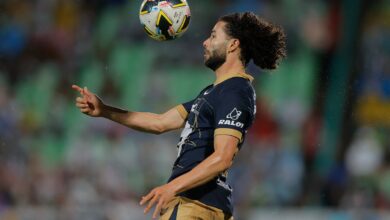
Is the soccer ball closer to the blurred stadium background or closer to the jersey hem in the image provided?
the jersey hem

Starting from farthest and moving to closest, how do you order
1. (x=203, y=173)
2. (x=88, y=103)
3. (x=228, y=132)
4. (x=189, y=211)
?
(x=88, y=103) → (x=189, y=211) → (x=228, y=132) → (x=203, y=173)

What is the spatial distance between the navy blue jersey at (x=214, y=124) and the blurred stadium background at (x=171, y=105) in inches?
193

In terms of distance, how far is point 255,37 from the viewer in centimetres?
524

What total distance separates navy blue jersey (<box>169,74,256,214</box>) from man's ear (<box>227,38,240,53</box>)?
8.6 inches

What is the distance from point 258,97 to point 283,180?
118 centimetres

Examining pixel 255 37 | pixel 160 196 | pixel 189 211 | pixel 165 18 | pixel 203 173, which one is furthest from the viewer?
pixel 165 18

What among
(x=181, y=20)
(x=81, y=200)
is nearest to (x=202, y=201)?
(x=181, y=20)

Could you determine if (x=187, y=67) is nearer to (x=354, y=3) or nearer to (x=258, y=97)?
(x=258, y=97)

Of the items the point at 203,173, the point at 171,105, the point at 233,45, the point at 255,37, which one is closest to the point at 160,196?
the point at 203,173

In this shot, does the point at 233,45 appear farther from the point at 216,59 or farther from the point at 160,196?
the point at 160,196

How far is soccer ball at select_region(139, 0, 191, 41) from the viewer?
A: 18.6ft

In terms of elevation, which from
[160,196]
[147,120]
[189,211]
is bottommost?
[160,196]

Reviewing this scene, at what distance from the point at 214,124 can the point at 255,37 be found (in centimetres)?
69

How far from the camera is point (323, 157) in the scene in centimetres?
1008
